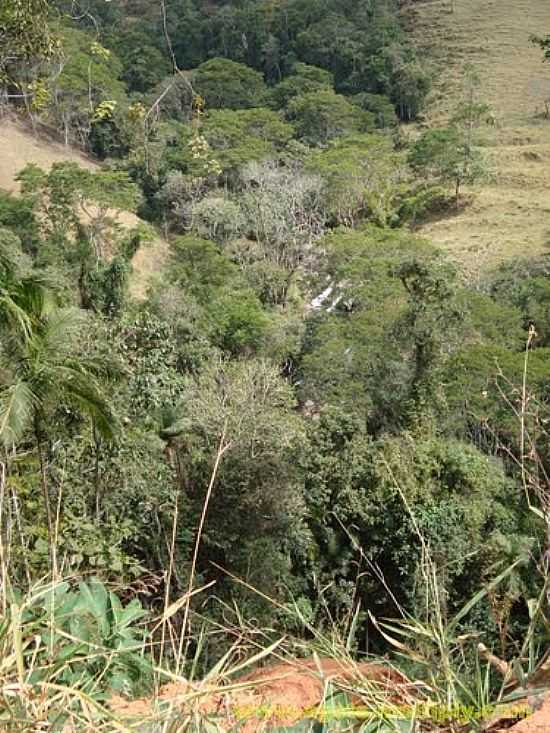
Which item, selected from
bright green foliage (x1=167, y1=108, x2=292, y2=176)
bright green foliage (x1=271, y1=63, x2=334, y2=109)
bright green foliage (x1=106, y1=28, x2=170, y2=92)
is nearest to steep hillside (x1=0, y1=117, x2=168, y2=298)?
bright green foliage (x1=167, y1=108, x2=292, y2=176)

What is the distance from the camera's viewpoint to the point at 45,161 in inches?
1553

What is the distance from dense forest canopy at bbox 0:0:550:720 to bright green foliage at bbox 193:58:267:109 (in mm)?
3503

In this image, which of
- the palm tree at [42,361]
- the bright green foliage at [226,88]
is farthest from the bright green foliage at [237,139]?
the palm tree at [42,361]

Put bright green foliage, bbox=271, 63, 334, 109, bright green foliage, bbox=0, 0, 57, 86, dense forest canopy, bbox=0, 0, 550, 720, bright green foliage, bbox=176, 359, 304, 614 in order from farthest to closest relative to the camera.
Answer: bright green foliage, bbox=271, 63, 334, 109 → bright green foliage, bbox=176, 359, 304, 614 → dense forest canopy, bbox=0, 0, 550, 720 → bright green foliage, bbox=0, 0, 57, 86

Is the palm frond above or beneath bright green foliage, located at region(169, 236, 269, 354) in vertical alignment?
above

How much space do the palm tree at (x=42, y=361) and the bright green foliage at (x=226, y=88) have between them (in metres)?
47.7

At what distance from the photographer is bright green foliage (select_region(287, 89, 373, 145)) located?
47469mm

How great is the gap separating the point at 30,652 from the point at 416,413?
1360 cm

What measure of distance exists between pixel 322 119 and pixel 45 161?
59.5 ft

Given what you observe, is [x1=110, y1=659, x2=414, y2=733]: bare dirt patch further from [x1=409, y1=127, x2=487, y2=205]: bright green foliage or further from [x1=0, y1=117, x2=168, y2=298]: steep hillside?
[x1=409, y1=127, x2=487, y2=205]: bright green foliage

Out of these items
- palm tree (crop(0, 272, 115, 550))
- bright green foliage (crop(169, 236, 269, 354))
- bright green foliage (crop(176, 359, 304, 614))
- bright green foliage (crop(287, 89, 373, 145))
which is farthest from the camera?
bright green foliage (crop(287, 89, 373, 145))

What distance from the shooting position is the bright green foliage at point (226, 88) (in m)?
51.9

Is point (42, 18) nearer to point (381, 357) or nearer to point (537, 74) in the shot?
point (381, 357)

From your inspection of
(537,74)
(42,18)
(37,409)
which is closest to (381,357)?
(37,409)
